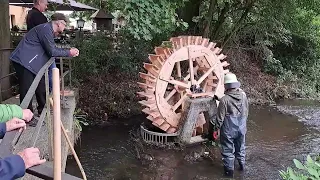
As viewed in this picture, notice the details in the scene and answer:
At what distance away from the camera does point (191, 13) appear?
1312 centimetres

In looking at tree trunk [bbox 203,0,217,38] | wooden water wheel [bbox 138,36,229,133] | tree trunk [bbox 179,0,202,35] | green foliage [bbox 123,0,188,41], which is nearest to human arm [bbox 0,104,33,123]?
green foliage [bbox 123,0,188,41]

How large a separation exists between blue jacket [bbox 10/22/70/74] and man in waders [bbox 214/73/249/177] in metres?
3.39

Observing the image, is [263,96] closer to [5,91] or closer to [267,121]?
[267,121]

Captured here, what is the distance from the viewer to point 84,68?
1189 centimetres

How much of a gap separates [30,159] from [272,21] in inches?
526

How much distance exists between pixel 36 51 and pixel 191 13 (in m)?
8.77

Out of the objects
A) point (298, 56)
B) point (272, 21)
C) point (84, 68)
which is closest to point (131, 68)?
point (84, 68)

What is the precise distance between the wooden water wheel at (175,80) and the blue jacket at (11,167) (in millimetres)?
6727

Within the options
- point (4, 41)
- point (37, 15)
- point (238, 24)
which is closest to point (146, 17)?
point (37, 15)

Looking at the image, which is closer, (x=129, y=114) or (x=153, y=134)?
(x=153, y=134)

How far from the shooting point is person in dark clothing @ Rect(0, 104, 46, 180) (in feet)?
6.44

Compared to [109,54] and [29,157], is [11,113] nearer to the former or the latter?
[29,157]

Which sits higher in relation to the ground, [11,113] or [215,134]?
[11,113]

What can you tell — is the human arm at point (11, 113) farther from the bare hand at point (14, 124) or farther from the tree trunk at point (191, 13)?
the tree trunk at point (191, 13)
